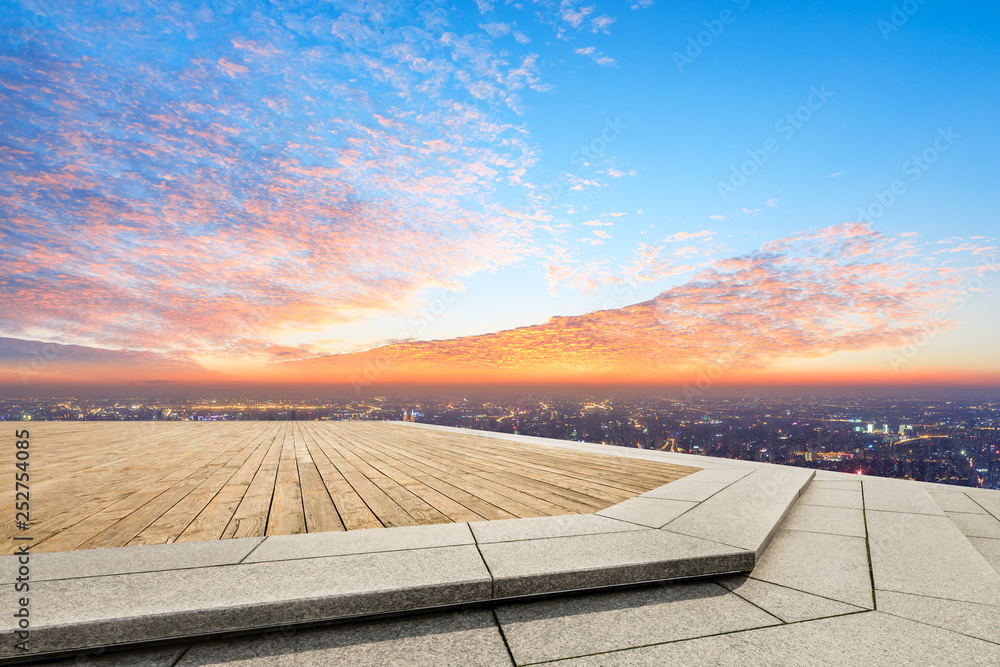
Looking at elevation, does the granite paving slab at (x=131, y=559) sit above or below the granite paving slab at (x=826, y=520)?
above

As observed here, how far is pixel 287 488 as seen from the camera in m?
4.28

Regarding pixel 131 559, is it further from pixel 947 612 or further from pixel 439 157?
pixel 439 157

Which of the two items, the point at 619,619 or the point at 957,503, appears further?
the point at 957,503

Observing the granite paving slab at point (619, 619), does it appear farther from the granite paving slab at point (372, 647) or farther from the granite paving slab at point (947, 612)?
the granite paving slab at point (947, 612)

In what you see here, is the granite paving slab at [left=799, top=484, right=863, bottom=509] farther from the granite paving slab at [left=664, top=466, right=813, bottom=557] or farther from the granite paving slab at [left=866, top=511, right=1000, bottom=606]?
the granite paving slab at [left=866, top=511, right=1000, bottom=606]

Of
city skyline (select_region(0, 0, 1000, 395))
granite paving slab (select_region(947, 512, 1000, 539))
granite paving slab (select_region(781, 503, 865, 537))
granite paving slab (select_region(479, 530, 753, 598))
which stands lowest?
granite paving slab (select_region(947, 512, 1000, 539))

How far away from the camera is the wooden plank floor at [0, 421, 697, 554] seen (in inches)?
119

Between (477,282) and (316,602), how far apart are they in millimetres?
11444

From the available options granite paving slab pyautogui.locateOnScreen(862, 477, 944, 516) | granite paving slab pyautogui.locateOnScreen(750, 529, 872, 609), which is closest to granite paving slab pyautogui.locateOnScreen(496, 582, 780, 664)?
granite paving slab pyautogui.locateOnScreen(750, 529, 872, 609)

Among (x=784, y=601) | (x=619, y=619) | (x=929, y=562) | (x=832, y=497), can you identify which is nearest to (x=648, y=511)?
(x=784, y=601)

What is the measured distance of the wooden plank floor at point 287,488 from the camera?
301 centimetres

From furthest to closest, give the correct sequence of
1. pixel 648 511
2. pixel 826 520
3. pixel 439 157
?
pixel 439 157, pixel 826 520, pixel 648 511

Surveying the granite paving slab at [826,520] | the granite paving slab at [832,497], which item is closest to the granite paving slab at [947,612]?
the granite paving slab at [826,520]

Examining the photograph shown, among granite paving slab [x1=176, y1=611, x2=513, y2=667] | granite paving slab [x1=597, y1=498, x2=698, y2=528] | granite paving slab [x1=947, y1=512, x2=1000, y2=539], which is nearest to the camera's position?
granite paving slab [x1=176, y1=611, x2=513, y2=667]
